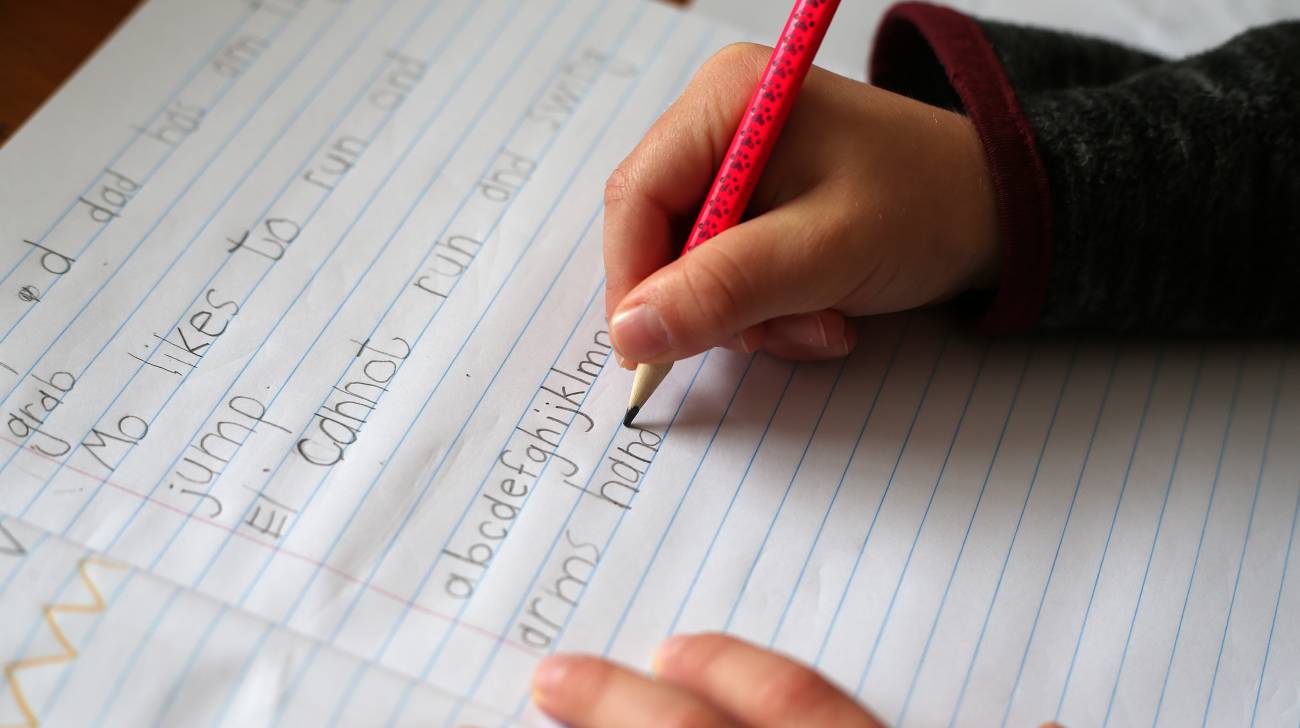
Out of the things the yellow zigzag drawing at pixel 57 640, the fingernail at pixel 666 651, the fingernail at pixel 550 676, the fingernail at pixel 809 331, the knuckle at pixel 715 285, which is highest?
the fingernail at pixel 809 331

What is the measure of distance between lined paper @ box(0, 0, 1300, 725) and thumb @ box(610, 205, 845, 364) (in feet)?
0.20

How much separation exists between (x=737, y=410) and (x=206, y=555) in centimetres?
24

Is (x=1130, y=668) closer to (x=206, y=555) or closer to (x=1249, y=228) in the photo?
(x=1249, y=228)

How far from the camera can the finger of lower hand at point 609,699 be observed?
1.23ft

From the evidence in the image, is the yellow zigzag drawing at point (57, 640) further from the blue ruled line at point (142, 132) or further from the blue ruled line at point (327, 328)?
the blue ruled line at point (142, 132)

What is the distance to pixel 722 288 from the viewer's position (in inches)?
16.6

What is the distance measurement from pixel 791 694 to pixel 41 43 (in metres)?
0.55

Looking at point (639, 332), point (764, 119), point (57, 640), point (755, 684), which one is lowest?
point (57, 640)

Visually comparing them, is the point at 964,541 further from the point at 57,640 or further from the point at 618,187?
the point at 57,640

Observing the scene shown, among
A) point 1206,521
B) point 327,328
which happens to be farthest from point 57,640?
point 1206,521

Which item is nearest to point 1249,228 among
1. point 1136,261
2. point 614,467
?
point 1136,261

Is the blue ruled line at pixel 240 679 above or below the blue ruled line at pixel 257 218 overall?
below

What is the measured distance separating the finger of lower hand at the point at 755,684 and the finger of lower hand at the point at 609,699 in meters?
0.01

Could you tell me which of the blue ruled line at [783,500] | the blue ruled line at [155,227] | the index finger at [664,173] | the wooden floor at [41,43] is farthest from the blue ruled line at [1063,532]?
the wooden floor at [41,43]
